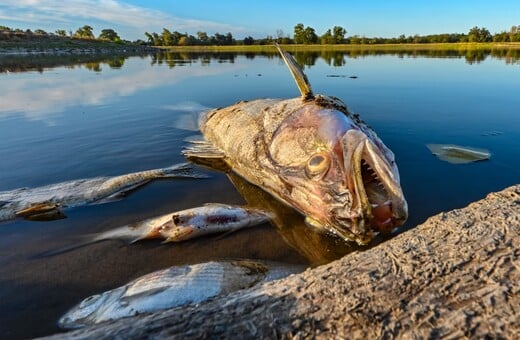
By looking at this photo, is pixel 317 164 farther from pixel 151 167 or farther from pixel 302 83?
pixel 151 167

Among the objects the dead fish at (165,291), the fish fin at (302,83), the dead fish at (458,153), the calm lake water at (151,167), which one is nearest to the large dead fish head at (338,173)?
the fish fin at (302,83)

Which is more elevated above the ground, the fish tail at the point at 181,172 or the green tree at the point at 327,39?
the green tree at the point at 327,39

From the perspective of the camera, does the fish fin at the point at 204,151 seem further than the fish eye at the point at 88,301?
Yes

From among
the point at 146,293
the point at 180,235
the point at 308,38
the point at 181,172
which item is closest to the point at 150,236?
the point at 180,235

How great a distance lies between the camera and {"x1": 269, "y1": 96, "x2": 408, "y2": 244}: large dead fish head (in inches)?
120

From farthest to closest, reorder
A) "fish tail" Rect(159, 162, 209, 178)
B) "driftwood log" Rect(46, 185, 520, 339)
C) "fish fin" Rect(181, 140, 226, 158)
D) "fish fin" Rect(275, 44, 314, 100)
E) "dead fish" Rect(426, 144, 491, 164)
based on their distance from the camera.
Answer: "fish fin" Rect(181, 140, 226, 158), "dead fish" Rect(426, 144, 491, 164), "fish tail" Rect(159, 162, 209, 178), "fish fin" Rect(275, 44, 314, 100), "driftwood log" Rect(46, 185, 520, 339)

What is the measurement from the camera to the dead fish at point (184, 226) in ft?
12.0

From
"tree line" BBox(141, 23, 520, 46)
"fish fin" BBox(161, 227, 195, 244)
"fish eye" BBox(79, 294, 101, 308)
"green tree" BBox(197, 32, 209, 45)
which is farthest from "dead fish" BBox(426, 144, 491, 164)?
"green tree" BBox(197, 32, 209, 45)

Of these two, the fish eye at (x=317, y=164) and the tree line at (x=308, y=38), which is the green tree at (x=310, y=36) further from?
the fish eye at (x=317, y=164)

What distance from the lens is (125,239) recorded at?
3686mm

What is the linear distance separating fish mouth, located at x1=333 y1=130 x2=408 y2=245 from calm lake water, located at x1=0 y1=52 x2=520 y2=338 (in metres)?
0.47

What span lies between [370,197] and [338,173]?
15.3 inches

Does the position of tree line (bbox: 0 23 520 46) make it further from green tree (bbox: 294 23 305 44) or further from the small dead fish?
the small dead fish

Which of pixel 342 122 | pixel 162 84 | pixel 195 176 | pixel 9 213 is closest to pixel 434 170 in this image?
pixel 342 122
